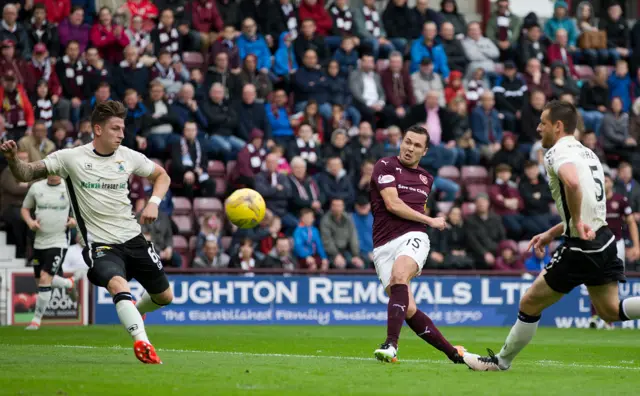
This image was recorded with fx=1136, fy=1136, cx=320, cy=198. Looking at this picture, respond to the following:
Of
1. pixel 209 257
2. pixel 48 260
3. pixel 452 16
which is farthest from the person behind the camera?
pixel 452 16

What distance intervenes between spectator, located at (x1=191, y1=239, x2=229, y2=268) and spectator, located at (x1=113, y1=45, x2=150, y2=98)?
3662 mm

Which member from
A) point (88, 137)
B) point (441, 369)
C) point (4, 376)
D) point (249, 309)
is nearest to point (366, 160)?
point (249, 309)

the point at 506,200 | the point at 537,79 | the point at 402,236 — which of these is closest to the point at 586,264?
the point at 402,236

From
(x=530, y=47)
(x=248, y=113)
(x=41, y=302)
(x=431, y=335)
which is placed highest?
(x=530, y=47)

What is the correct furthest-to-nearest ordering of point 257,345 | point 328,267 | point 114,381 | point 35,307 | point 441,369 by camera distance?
point 328,267 → point 35,307 → point 257,345 → point 441,369 → point 114,381

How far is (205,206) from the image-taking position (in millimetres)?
22125

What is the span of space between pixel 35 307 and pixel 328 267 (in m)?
5.85

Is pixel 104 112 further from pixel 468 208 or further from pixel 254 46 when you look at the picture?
pixel 468 208

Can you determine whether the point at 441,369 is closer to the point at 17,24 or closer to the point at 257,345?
the point at 257,345

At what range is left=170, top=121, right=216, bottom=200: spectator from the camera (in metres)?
21.8

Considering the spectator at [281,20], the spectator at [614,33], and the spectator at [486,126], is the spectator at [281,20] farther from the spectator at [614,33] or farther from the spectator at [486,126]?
the spectator at [614,33]

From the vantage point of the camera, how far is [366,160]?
75.8 feet

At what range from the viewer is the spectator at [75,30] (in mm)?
22922

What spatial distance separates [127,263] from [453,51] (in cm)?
1685
